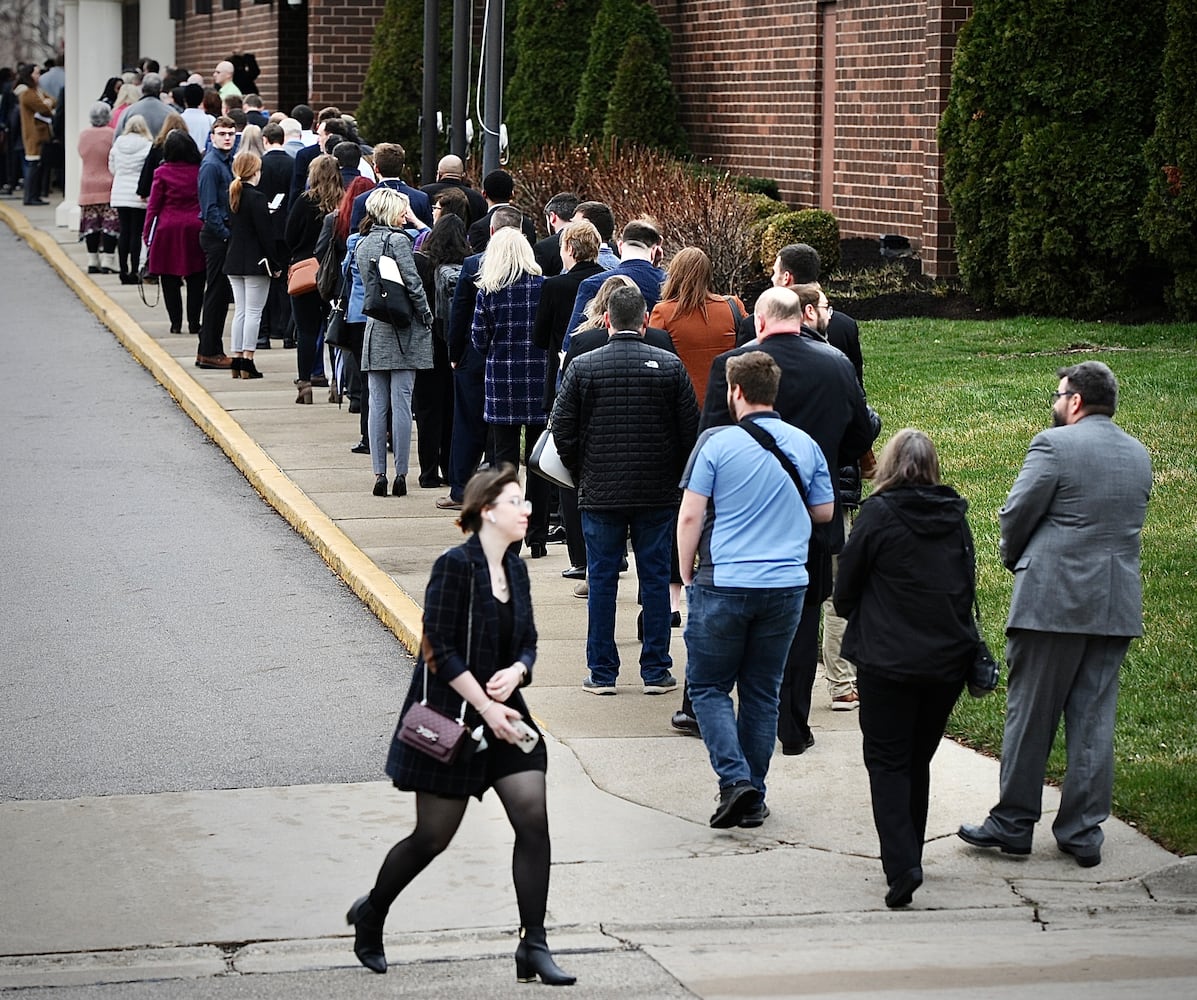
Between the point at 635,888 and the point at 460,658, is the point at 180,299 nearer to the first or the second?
the point at 635,888

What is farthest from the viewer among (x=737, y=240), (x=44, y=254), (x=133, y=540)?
(x=44, y=254)

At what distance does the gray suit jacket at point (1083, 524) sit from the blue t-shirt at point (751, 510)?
2.72 feet

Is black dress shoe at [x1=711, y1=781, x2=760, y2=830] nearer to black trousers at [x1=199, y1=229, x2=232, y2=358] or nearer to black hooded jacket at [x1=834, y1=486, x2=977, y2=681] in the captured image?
black hooded jacket at [x1=834, y1=486, x2=977, y2=681]

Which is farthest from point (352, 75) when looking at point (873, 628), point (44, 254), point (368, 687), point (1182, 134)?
point (873, 628)

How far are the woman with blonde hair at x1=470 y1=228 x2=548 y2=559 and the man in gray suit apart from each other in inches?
191

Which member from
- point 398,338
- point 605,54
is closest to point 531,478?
point 398,338

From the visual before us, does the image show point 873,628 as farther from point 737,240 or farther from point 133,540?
point 737,240

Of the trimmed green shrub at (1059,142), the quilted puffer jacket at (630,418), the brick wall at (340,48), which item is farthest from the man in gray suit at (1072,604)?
the brick wall at (340,48)

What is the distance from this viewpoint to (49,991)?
5.96 m

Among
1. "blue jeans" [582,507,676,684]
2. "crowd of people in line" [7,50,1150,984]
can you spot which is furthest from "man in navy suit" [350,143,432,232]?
"blue jeans" [582,507,676,684]

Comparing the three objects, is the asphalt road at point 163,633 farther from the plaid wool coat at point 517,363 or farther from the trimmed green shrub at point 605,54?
the trimmed green shrub at point 605,54

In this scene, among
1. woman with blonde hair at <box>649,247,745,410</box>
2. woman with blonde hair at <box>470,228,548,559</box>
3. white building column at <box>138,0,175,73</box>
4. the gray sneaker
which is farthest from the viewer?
white building column at <box>138,0,175,73</box>

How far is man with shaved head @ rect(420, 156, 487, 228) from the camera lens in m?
14.9

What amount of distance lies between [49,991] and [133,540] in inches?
269
